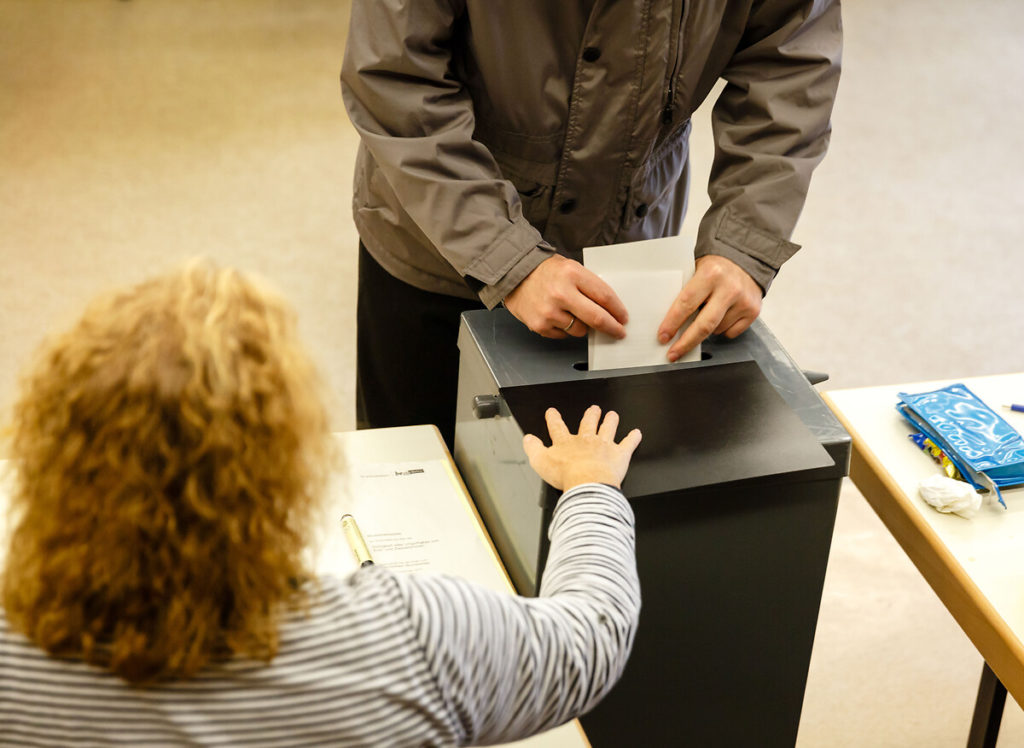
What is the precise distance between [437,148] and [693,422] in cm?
45

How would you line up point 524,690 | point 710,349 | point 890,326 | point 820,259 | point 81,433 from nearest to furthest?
1. point 81,433
2. point 524,690
3. point 710,349
4. point 890,326
5. point 820,259

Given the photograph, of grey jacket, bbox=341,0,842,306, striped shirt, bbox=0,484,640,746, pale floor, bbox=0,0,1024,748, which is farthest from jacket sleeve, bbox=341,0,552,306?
pale floor, bbox=0,0,1024,748

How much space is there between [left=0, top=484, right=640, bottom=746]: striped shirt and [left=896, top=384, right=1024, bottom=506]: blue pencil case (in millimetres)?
712

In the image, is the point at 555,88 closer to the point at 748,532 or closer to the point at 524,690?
the point at 748,532

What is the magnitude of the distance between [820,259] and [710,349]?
1.97m

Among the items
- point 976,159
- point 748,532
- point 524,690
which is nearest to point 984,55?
point 976,159

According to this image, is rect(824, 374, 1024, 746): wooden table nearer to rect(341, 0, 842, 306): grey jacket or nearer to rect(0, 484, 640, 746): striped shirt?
rect(341, 0, 842, 306): grey jacket

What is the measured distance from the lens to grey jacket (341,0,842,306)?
4.37 ft

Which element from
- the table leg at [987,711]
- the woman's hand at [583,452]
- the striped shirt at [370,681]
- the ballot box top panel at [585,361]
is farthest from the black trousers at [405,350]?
the table leg at [987,711]

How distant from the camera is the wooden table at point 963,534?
1.25 meters

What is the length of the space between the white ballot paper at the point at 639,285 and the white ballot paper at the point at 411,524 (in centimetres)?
25

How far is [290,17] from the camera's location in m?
4.16

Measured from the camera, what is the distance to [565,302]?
1.24 meters

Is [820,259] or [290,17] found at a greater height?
[290,17]
